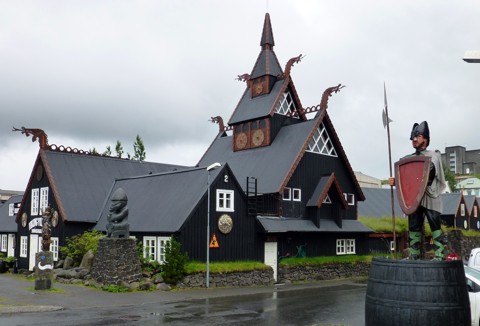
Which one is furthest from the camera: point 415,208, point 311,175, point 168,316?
point 311,175

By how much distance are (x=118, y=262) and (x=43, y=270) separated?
3338mm

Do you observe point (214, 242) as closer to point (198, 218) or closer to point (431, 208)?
point (198, 218)

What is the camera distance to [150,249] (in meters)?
27.0

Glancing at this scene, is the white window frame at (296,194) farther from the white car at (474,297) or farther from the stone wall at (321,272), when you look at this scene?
the white car at (474,297)

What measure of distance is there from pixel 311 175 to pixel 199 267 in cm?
1169

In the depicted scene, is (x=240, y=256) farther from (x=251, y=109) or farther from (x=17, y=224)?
(x=17, y=224)

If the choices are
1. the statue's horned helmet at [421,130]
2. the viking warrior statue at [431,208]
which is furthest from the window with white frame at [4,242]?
the statue's horned helmet at [421,130]

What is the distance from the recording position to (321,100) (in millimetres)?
35375

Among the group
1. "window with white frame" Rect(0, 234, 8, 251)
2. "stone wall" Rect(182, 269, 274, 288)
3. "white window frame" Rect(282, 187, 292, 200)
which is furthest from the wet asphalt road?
"window with white frame" Rect(0, 234, 8, 251)

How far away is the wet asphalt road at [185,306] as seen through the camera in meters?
15.9

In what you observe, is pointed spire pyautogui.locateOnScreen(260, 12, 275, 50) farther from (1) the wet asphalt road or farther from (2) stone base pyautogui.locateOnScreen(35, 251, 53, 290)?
(2) stone base pyautogui.locateOnScreen(35, 251, 53, 290)

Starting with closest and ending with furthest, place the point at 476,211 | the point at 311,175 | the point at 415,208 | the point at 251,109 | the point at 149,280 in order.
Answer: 1. the point at 415,208
2. the point at 149,280
3. the point at 311,175
4. the point at 251,109
5. the point at 476,211

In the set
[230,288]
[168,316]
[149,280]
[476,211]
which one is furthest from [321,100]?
[476,211]

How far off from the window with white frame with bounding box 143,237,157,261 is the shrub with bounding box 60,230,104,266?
373cm
